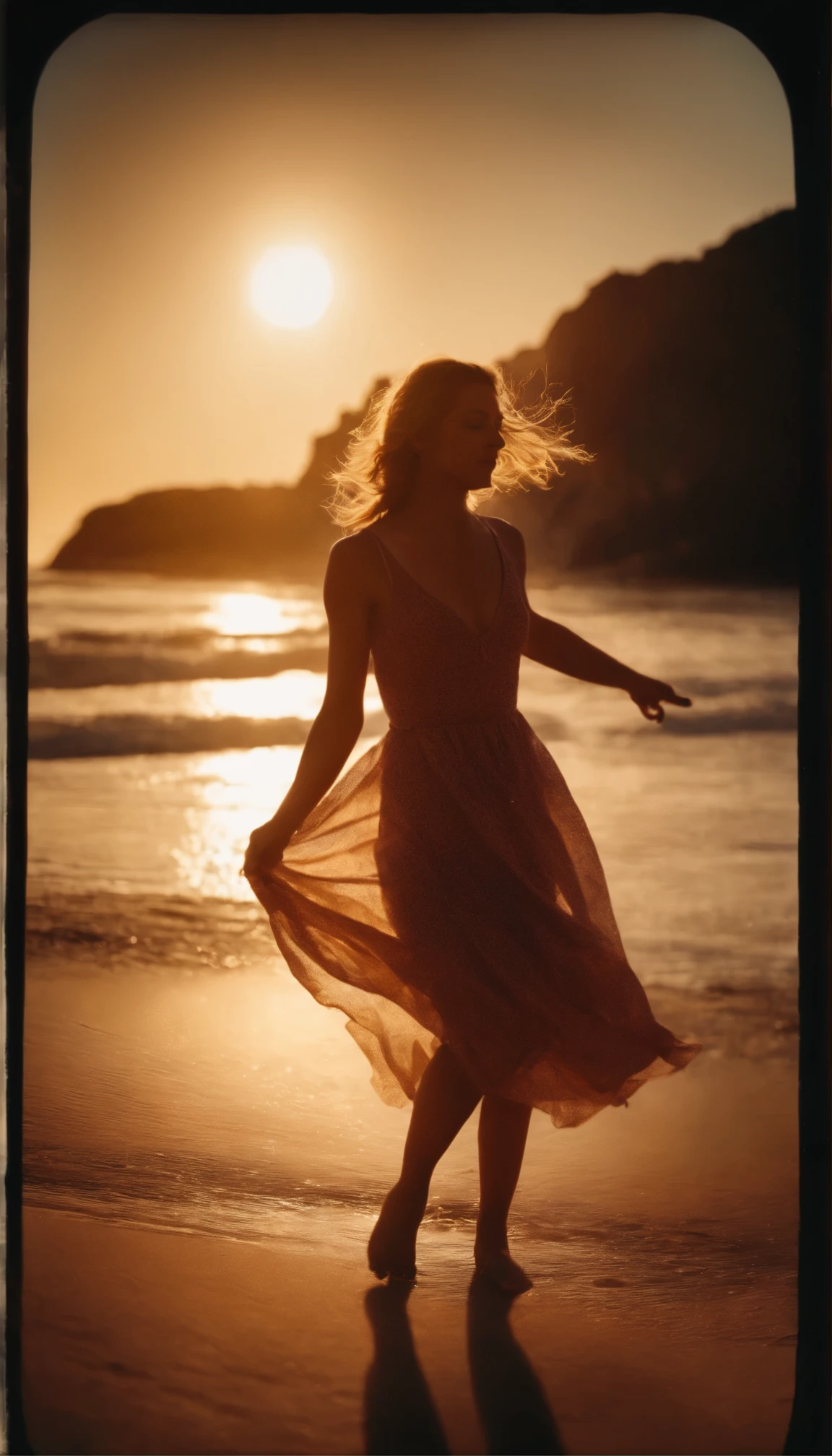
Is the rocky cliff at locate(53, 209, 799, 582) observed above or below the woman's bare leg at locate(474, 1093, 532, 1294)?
above

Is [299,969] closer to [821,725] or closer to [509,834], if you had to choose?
[509,834]

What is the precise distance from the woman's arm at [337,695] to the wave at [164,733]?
10.4ft

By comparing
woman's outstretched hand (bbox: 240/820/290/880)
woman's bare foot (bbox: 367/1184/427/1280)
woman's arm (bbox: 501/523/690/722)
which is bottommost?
woman's bare foot (bbox: 367/1184/427/1280)

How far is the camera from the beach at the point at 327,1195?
192 centimetres

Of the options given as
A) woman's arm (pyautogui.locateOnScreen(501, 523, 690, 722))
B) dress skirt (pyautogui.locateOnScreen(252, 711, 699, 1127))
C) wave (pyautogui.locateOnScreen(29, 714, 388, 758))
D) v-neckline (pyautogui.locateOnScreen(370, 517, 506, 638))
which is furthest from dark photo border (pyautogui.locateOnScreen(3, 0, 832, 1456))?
wave (pyautogui.locateOnScreen(29, 714, 388, 758))

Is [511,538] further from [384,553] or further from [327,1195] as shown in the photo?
[327,1195]

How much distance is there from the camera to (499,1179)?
2.16m

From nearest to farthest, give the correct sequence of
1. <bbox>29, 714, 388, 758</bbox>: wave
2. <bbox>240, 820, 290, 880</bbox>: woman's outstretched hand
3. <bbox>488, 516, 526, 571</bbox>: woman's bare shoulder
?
<bbox>240, 820, 290, 880</bbox>: woman's outstretched hand, <bbox>488, 516, 526, 571</bbox>: woman's bare shoulder, <bbox>29, 714, 388, 758</bbox>: wave

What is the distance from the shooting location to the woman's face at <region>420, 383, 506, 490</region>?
214 centimetres

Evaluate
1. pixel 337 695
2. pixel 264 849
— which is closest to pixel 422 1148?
pixel 264 849

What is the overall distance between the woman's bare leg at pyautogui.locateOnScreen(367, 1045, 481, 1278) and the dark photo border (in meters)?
0.51

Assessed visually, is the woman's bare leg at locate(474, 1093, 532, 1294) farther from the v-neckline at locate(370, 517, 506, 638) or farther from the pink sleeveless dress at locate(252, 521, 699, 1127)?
the v-neckline at locate(370, 517, 506, 638)

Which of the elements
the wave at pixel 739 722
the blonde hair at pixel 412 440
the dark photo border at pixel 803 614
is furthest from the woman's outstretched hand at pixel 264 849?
the wave at pixel 739 722

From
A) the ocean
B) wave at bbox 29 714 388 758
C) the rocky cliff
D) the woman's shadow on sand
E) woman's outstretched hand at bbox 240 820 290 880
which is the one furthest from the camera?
wave at bbox 29 714 388 758
